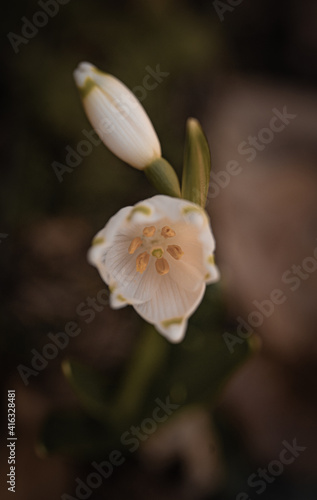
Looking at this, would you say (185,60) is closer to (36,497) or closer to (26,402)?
(26,402)

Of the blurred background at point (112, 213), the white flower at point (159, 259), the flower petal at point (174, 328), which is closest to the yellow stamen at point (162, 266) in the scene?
the white flower at point (159, 259)

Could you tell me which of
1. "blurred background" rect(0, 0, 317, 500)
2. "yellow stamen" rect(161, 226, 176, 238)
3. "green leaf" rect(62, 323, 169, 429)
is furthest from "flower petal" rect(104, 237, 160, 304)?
"blurred background" rect(0, 0, 317, 500)

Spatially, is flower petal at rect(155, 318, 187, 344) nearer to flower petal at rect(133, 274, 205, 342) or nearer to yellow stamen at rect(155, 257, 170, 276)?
flower petal at rect(133, 274, 205, 342)

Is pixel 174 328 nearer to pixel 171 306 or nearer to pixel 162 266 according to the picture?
pixel 171 306

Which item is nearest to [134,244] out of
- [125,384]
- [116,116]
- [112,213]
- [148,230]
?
[148,230]

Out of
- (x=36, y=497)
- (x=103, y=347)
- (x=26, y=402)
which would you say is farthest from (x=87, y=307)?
(x=36, y=497)
